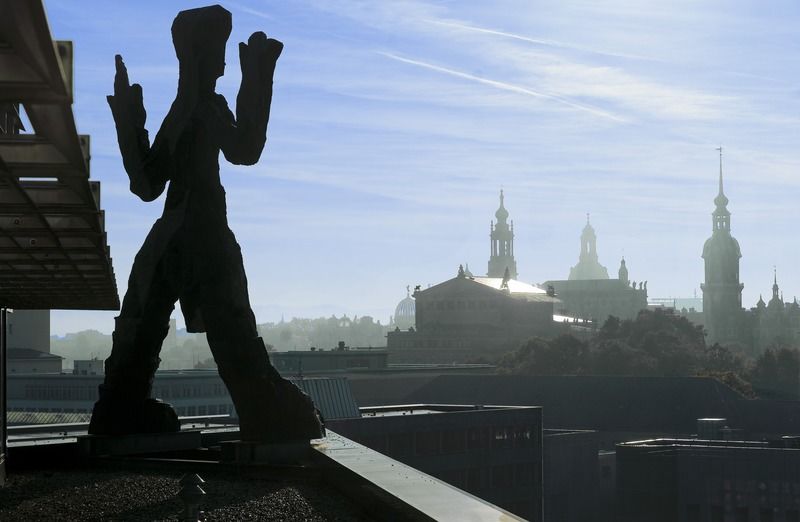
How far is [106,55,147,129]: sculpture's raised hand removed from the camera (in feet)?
62.4

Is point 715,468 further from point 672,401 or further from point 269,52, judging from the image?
point 269,52

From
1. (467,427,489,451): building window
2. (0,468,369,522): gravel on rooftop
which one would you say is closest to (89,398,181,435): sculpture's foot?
(0,468,369,522): gravel on rooftop

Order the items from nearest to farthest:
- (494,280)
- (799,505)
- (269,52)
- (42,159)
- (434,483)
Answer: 1. (42,159)
2. (434,483)
3. (269,52)
4. (799,505)
5. (494,280)

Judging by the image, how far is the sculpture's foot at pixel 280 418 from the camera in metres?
18.8

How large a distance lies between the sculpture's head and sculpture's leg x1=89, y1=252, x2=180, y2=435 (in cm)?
315

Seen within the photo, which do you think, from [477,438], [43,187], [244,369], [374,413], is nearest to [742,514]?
[477,438]

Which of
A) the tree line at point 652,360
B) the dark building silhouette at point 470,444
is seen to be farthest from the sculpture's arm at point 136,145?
the tree line at point 652,360

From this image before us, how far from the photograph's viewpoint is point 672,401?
284 ft

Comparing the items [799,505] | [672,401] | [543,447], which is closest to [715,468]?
[799,505]

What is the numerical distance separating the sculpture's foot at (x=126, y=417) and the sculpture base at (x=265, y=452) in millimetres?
2037

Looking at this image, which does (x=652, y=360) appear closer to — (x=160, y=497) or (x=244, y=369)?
(x=244, y=369)

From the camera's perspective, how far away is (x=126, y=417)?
782 inches

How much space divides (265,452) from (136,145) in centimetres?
495

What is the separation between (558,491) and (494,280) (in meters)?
101
